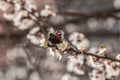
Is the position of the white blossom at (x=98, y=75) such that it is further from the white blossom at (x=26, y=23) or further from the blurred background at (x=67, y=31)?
the white blossom at (x=26, y=23)

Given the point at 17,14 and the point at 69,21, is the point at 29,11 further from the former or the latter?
the point at 69,21

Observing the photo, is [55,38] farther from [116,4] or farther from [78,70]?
[116,4]

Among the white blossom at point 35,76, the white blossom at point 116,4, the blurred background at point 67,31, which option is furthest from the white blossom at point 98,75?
the white blossom at point 35,76

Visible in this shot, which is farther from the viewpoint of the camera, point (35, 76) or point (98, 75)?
point (35, 76)

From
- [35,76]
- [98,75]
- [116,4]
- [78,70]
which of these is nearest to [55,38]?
[98,75]

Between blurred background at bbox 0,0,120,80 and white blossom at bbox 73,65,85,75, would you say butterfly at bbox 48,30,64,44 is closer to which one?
blurred background at bbox 0,0,120,80

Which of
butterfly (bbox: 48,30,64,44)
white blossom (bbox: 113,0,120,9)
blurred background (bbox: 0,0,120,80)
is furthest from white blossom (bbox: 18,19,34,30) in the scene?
butterfly (bbox: 48,30,64,44)

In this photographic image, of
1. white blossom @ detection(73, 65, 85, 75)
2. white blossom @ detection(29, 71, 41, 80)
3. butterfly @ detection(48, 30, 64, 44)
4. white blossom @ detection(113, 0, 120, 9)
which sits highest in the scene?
white blossom @ detection(113, 0, 120, 9)

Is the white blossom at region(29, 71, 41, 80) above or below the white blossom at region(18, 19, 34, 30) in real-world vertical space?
below
